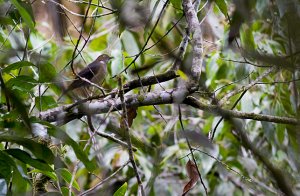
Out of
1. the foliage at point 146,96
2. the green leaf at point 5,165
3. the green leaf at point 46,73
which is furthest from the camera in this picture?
the green leaf at point 46,73

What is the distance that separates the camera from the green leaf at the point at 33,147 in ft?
3.63

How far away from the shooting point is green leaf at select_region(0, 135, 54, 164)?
1105mm

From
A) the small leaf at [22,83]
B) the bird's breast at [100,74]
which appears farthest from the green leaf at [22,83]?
the bird's breast at [100,74]

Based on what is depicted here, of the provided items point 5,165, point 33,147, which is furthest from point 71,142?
point 5,165

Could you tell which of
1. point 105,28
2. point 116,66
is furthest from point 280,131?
point 105,28

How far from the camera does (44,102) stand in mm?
1777

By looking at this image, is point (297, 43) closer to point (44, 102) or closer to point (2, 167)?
point (2, 167)

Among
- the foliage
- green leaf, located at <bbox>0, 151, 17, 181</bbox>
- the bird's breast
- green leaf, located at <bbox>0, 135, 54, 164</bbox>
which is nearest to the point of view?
the foliage

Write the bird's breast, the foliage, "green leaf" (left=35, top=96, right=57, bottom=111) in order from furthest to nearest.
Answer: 1. the bird's breast
2. "green leaf" (left=35, top=96, right=57, bottom=111)
3. the foliage

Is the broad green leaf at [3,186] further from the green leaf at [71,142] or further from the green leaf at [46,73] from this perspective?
the green leaf at [46,73]

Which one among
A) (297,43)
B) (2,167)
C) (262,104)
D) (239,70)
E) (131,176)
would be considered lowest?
(131,176)

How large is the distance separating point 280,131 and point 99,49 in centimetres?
167

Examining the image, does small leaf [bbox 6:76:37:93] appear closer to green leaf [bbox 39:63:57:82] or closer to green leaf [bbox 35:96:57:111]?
green leaf [bbox 39:63:57:82]

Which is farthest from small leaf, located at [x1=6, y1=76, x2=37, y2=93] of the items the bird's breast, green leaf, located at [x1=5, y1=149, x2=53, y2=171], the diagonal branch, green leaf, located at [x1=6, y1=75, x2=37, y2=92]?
the bird's breast
